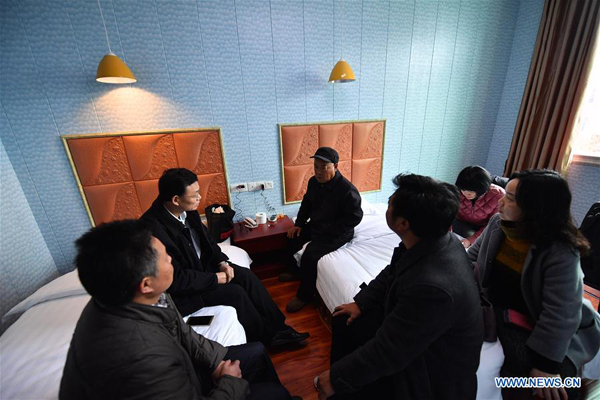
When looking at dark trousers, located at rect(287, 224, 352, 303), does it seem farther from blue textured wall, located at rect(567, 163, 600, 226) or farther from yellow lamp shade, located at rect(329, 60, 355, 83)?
blue textured wall, located at rect(567, 163, 600, 226)

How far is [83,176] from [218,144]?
3.94 feet

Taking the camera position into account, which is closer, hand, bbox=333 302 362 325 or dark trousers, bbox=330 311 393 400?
dark trousers, bbox=330 311 393 400

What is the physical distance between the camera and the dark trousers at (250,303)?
1635 mm

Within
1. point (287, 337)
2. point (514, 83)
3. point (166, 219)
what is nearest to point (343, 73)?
point (166, 219)

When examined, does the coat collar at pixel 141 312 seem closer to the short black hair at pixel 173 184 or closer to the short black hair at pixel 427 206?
the short black hair at pixel 173 184

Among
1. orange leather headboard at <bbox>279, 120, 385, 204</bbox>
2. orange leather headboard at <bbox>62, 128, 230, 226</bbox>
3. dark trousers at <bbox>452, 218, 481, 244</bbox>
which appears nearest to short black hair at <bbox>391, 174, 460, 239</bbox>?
dark trousers at <bbox>452, 218, 481, 244</bbox>

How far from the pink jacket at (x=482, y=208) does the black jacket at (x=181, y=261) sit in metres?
2.11

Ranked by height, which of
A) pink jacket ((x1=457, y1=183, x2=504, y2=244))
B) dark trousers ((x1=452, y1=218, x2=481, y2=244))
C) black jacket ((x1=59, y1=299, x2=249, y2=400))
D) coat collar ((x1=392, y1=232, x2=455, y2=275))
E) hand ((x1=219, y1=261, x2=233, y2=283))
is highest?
coat collar ((x1=392, y1=232, x2=455, y2=275))

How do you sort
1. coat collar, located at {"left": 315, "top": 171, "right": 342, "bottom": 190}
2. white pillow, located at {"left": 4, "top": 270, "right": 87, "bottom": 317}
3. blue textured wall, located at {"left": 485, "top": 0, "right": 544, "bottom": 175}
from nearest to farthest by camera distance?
white pillow, located at {"left": 4, "top": 270, "right": 87, "bottom": 317}
coat collar, located at {"left": 315, "top": 171, "right": 342, "bottom": 190}
blue textured wall, located at {"left": 485, "top": 0, "right": 544, "bottom": 175}

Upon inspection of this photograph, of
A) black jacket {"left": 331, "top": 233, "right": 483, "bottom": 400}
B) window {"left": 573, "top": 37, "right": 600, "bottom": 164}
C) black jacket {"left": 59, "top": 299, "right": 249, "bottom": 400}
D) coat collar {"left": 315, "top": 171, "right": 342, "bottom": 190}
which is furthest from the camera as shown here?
window {"left": 573, "top": 37, "right": 600, "bottom": 164}

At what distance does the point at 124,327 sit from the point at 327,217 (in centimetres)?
169

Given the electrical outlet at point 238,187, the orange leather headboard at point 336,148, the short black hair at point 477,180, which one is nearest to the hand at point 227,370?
the electrical outlet at point 238,187

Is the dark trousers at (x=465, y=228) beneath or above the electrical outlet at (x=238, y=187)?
beneath

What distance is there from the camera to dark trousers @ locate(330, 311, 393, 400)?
39.8 inches
